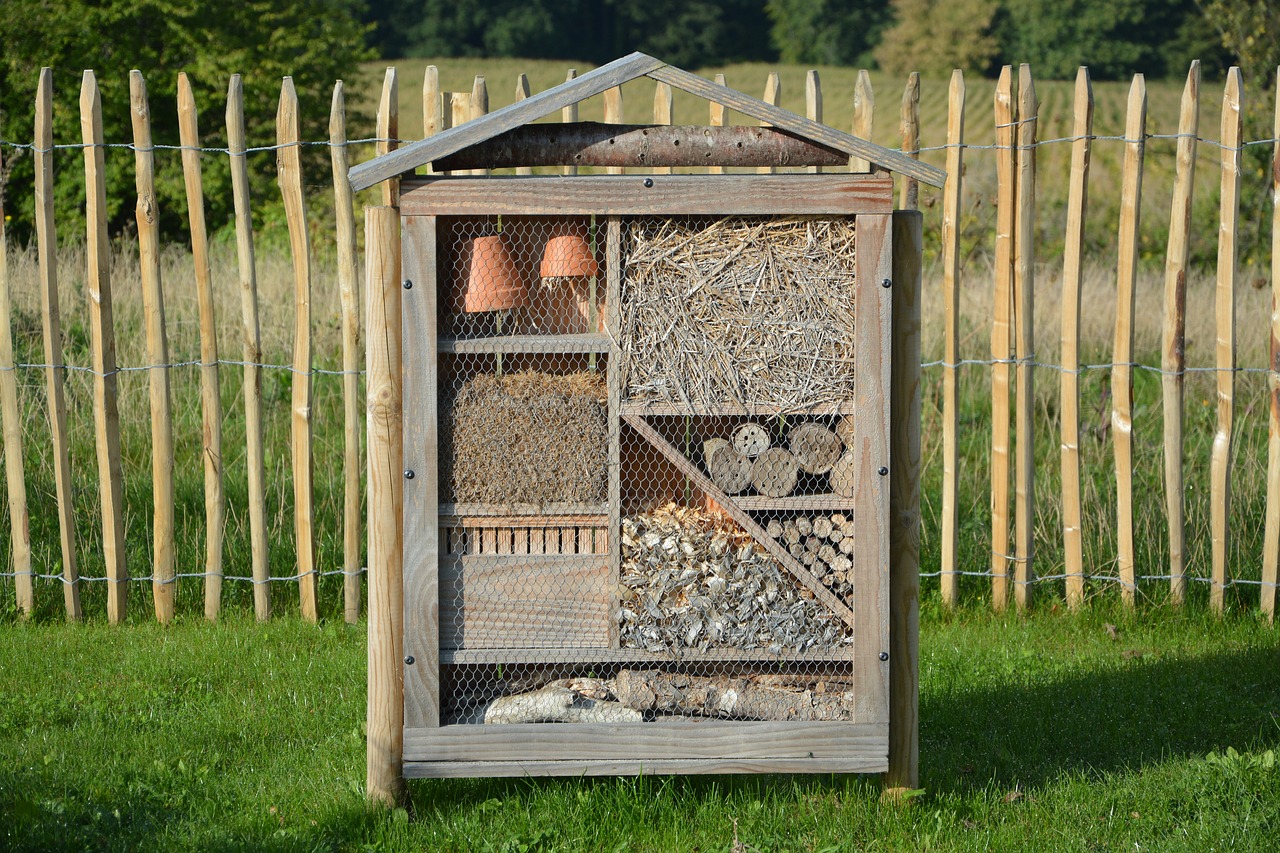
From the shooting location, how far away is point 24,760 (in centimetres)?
406

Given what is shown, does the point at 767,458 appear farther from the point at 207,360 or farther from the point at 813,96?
the point at 207,360

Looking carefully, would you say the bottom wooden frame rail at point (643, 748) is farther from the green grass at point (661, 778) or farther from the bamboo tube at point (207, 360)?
the bamboo tube at point (207, 360)

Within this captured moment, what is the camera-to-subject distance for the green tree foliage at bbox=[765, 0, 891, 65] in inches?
2256

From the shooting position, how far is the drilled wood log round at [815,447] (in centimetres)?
351

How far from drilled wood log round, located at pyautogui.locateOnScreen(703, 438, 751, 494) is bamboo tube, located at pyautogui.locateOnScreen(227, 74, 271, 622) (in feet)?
8.63

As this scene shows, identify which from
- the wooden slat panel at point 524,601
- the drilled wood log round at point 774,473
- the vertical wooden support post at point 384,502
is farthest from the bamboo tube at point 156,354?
the drilled wood log round at point 774,473

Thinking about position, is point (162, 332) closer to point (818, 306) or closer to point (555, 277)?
point (555, 277)

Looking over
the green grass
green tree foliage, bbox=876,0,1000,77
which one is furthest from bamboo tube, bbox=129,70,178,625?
green tree foliage, bbox=876,0,1000,77

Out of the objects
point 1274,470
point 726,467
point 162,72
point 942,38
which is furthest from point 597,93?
point 942,38

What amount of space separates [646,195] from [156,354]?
2.94 meters

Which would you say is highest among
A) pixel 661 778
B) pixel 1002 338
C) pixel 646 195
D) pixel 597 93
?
pixel 597 93

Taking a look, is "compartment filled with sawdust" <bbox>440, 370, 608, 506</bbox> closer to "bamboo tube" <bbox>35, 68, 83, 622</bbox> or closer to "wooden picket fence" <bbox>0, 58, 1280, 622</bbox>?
"wooden picket fence" <bbox>0, 58, 1280, 622</bbox>

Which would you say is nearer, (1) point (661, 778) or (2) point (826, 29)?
(1) point (661, 778)

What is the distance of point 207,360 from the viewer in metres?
5.39
